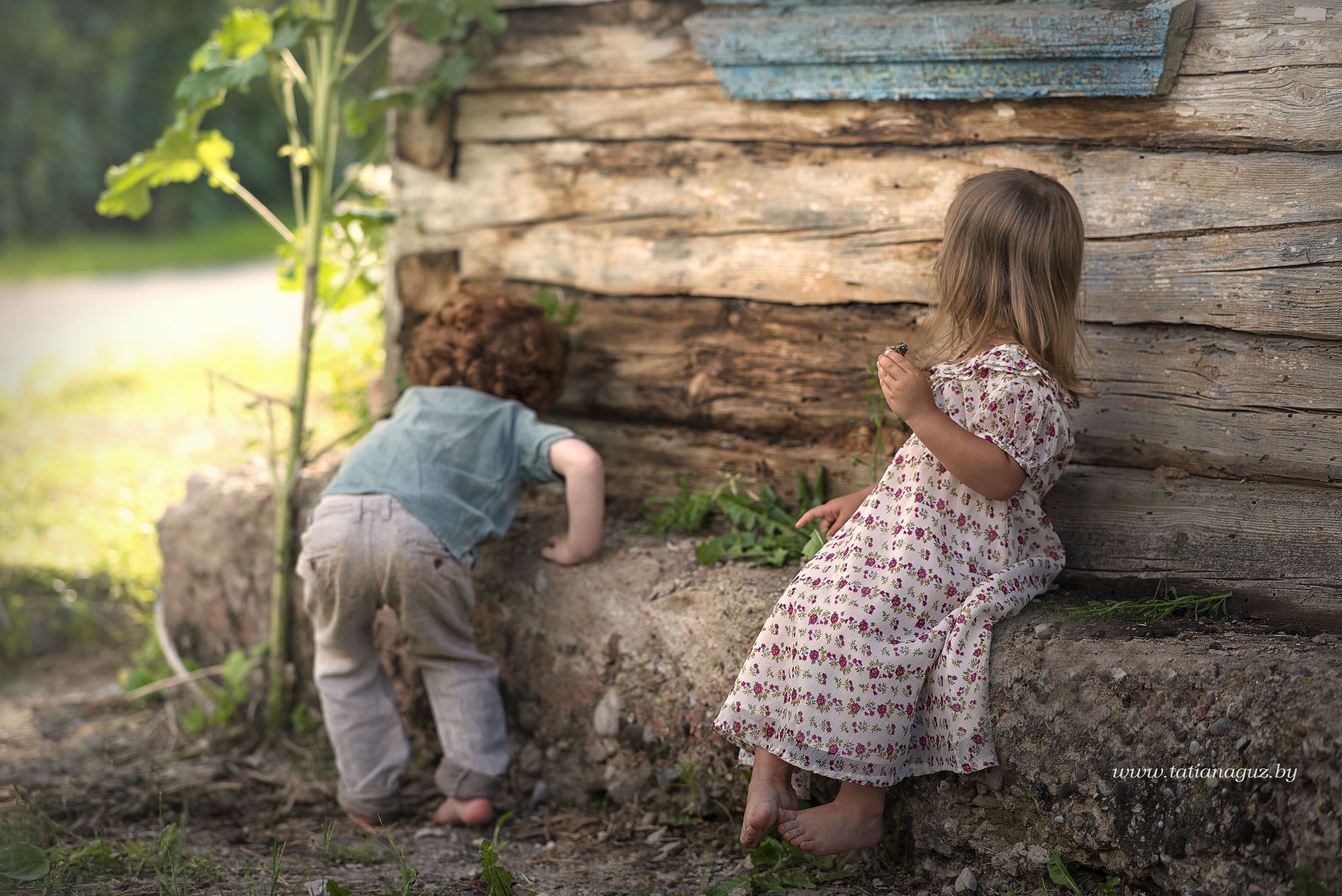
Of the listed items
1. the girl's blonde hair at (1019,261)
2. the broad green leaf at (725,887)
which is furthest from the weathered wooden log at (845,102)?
the broad green leaf at (725,887)

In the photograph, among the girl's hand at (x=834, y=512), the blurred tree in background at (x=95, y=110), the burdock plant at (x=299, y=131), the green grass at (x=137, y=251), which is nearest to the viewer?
the girl's hand at (x=834, y=512)

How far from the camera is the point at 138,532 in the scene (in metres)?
4.41

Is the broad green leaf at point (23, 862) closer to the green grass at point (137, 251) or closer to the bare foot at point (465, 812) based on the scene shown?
the bare foot at point (465, 812)

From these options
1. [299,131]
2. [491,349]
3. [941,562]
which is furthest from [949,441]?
[299,131]

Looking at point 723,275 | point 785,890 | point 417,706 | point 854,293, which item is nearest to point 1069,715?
point 785,890

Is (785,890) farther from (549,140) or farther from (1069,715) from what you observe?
(549,140)

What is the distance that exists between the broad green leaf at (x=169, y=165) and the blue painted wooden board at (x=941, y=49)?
57.7 inches

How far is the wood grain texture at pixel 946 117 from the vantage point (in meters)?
2.33

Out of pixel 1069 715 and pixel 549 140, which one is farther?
pixel 549 140

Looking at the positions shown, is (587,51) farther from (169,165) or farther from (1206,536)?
(1206,536)

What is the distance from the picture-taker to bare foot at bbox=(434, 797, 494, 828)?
2830 millimetres

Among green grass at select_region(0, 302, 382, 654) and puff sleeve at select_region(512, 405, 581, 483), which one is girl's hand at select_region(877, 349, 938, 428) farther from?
green grass at select_region(0, 302, 382, 654)

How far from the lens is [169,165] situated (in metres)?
3.29

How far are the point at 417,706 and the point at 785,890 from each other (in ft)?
4.27
